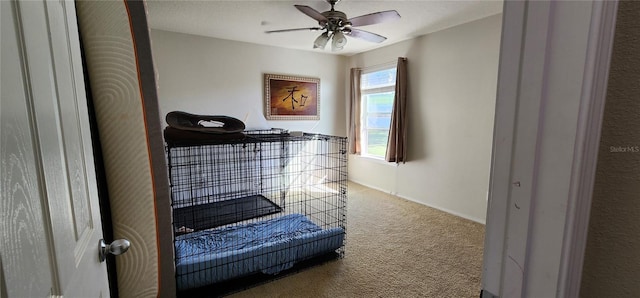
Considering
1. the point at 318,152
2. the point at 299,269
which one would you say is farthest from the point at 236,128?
the point at 318,152

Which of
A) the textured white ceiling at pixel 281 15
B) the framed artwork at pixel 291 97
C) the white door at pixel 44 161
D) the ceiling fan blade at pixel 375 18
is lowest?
the white door at pixel 44 161

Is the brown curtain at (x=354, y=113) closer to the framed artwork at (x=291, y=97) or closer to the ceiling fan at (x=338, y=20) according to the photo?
the framed artwork at (x=291, y=97)

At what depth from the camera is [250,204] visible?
3.58 m

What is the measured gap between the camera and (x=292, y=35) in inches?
143

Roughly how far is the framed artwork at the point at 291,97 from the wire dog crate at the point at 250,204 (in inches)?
19.3

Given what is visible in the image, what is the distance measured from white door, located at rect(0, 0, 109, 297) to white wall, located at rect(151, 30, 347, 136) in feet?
10.0

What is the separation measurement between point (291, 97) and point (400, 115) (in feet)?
5.46

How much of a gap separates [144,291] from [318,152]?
363cm

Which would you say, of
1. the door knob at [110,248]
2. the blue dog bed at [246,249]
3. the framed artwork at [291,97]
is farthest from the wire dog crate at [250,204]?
the door knob at [110,248]

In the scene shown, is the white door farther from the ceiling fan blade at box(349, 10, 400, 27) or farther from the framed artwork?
the framed artwork

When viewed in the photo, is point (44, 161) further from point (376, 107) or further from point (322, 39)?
point (376, 107)

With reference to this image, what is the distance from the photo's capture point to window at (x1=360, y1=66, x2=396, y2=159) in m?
4.24

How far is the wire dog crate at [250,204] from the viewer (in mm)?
1981

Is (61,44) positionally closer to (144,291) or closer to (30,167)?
(30,167)
